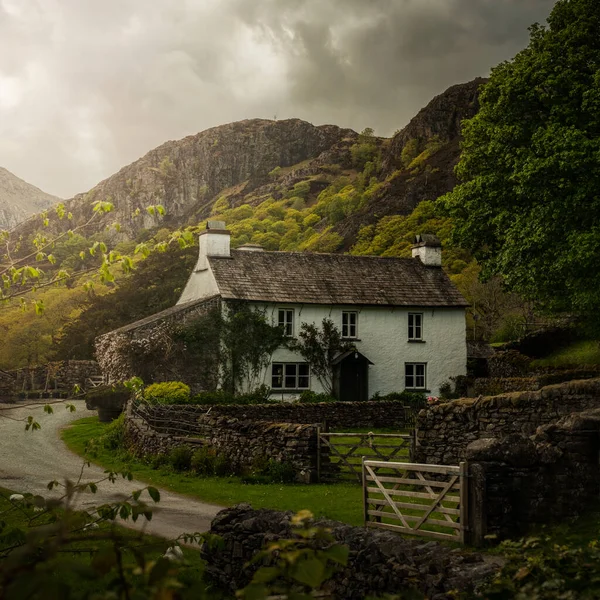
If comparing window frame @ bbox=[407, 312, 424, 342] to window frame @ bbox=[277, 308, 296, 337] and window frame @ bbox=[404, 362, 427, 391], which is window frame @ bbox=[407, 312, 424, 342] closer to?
window frame @ bbox=[404, 362, 427, 391]

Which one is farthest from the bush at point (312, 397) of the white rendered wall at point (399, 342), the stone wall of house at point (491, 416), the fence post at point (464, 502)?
the fence post at point (464, 502)

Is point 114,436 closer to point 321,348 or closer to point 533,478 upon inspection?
point 321,348

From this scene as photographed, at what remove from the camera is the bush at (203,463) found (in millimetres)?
21047

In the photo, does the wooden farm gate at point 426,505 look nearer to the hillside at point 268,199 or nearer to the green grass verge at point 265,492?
the green grass verge at point 265,492

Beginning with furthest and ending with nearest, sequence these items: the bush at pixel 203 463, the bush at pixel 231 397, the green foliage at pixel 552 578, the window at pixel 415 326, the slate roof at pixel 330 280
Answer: the window at pixel 415 326 < the slate roof at pixel 330 280 < the bush at pixel 231 397 < the bush at pixel 203 463 < the green foliage at pixel 552 578

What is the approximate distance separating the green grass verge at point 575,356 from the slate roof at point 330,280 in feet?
20.2

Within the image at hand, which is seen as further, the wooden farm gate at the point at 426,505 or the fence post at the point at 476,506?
the wooden farm gate at the point at 426,505

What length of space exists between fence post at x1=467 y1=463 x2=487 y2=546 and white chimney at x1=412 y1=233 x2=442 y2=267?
33028 mm

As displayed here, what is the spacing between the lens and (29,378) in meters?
52.4

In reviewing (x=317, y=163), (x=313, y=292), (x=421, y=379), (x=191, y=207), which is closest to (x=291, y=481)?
(x=313, y=292)

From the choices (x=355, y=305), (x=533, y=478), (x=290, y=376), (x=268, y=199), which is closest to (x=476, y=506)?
(x=533, y=478)

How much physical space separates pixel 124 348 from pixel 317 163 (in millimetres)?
129866

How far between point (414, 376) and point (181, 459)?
21.4 meters

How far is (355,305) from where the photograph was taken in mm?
38969
